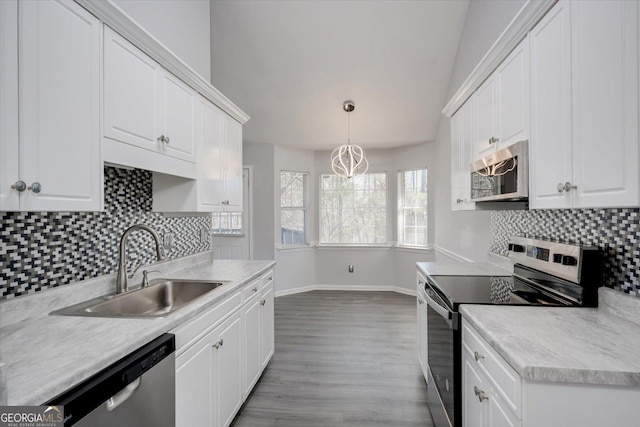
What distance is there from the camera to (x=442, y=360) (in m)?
1.72

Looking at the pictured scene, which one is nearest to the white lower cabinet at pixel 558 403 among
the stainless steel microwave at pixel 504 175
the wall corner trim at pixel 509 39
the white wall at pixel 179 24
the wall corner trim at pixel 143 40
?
the stainless steel microwave at pixel 504 175

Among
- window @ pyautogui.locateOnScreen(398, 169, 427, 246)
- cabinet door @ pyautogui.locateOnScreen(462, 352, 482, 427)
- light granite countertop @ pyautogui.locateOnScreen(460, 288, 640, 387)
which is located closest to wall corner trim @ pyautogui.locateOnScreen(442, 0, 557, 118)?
light granite countertop @ pyautogui.locateOnScreen(460, 288, 640, 387)

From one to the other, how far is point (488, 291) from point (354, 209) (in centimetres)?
391

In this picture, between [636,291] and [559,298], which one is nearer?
[636,291]

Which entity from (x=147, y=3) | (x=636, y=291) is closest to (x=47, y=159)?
(x=147, y=3)

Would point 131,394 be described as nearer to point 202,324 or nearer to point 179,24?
point 202,324

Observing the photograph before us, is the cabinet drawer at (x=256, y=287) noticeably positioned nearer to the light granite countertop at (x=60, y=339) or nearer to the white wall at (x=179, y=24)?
the light granite countertop at (x=60, y=339)

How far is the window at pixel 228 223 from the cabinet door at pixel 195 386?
3.68 m

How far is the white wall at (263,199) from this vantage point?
16.9 ft

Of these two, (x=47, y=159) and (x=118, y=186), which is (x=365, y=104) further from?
(x=47, y=159)

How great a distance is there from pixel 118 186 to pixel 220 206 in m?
0.86

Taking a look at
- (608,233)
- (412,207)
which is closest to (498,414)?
(608,233)

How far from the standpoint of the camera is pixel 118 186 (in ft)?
6.48

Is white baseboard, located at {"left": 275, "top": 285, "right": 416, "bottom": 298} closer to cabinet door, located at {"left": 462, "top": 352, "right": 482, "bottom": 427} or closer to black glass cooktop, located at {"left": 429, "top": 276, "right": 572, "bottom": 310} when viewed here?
black glass cooktop, located at {"left": 429, "top": 276, "right": 572, "bottom": 310}
